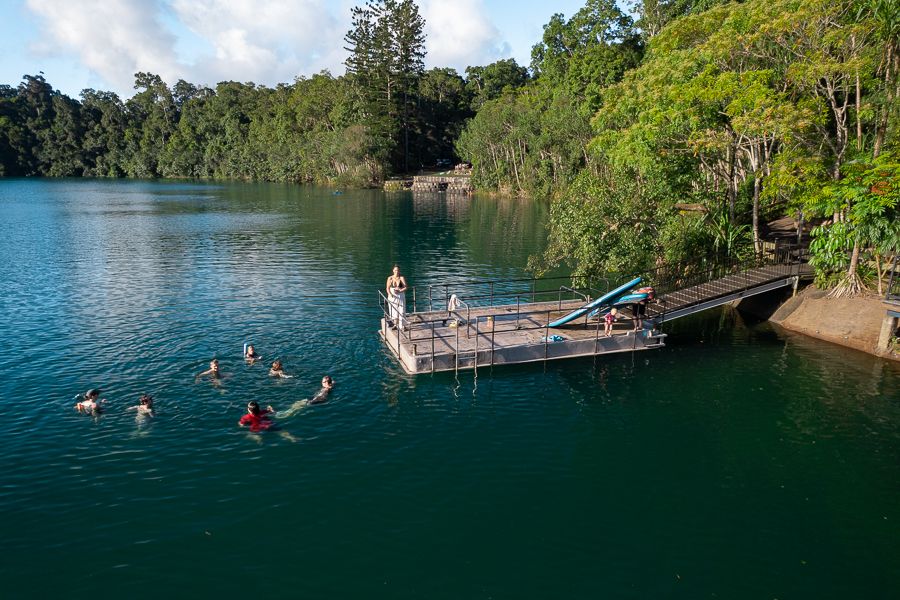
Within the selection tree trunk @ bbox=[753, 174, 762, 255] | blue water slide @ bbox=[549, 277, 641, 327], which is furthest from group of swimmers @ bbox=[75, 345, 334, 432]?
tree trunk @ bbox=[753, 174, 762, 255]

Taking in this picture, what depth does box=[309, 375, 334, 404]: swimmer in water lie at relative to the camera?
24766 millimetres

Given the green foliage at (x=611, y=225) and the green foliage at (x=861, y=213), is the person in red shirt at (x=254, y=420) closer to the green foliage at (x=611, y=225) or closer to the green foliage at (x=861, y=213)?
the green foliage at (x=611, y=225)

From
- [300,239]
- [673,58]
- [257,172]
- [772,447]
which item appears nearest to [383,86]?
[257,172]

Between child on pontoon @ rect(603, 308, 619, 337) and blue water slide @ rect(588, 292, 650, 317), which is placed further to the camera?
child on pontoon @ rect(603, 308, 619, 337)

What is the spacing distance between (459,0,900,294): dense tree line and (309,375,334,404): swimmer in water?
18568 millimetres

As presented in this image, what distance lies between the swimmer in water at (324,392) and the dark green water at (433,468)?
364mm

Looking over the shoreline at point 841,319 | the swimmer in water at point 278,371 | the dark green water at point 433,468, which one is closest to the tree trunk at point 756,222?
the shoreline at point 841,319

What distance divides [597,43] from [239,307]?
9189 cm

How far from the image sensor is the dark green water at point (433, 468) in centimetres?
1529

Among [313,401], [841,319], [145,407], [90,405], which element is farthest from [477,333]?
[841,319]

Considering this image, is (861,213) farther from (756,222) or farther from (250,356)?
(250,356)

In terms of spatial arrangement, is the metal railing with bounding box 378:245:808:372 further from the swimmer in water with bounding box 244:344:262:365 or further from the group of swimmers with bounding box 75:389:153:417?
the group of swimmers with bounding box 75:389:153:417

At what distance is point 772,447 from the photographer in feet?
72.0

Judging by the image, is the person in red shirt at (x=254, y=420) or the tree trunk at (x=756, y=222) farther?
the tree trunk at (x=756, y=222)
